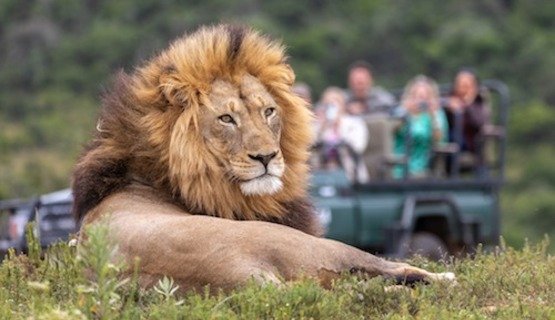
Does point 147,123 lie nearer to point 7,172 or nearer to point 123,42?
point 7,172

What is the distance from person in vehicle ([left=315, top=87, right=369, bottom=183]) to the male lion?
5.75 metres

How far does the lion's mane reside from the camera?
526 centimetres

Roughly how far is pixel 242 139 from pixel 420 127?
651 centimetres

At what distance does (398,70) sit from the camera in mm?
31328

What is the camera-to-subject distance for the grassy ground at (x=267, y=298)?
13.5 ft

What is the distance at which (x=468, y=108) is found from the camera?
39.5ft

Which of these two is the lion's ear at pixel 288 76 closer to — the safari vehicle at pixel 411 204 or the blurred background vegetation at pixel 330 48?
the safari vehicle at pixel 411 204

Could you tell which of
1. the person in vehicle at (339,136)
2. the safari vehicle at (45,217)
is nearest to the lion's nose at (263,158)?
the safari vehicle at (45,217)

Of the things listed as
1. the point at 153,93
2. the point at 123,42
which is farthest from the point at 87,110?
the point at 153,93

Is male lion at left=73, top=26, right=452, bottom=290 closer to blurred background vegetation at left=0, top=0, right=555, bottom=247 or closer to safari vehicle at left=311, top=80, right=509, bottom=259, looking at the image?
safari vehicle at left=311, top=80, right=509, bottom=259

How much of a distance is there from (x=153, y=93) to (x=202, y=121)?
0.72 ft

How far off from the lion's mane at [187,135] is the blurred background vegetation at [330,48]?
57.8 ft

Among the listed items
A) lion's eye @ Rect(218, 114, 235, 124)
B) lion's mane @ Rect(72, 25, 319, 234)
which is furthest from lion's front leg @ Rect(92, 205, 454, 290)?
lion's eye @ Rect(218, 114, 235, 124)

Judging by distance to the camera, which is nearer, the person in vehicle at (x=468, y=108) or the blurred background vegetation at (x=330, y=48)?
the person in vehicle at (x=468, y=108)
